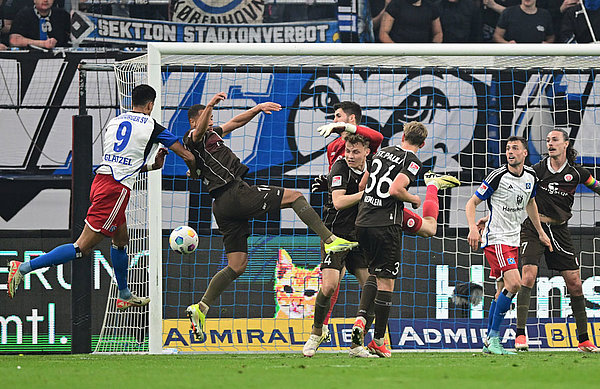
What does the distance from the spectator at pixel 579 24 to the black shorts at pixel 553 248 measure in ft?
19.2

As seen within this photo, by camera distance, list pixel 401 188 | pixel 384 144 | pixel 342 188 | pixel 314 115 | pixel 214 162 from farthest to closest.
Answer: pixel 314 115, pixel 384 144, pixel 214 162, pixel 342 188, pixel 401 188

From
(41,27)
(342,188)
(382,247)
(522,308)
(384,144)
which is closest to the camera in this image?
(382,247)

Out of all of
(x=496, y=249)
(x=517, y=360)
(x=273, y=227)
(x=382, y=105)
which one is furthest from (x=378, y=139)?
(x=382, y=105)

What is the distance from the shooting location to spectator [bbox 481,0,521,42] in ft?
47.4

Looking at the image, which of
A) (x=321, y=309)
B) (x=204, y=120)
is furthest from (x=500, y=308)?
(x=204, y=120)

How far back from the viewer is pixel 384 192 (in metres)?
7.66

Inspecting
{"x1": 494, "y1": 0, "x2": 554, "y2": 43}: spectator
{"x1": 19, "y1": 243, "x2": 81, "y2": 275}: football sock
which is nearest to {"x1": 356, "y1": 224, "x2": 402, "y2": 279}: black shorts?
{"x1": 19, "y1": 243, "x2": 81, "y2": 275}: football sock

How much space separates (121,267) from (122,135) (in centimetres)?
126

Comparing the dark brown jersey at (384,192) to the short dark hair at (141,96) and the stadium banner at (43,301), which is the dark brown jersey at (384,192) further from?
the stadium banner at (43,301)

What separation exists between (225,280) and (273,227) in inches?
104

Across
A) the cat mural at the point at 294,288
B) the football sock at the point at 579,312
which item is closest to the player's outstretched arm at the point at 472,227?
the football sock at the point at 579,312

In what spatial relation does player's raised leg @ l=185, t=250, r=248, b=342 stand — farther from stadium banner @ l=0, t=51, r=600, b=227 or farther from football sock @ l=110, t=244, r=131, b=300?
stadium banner @ l=0, t=51, r=600, b=227

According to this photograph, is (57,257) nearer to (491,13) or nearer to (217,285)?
(217,285)

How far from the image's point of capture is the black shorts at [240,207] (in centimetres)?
825
